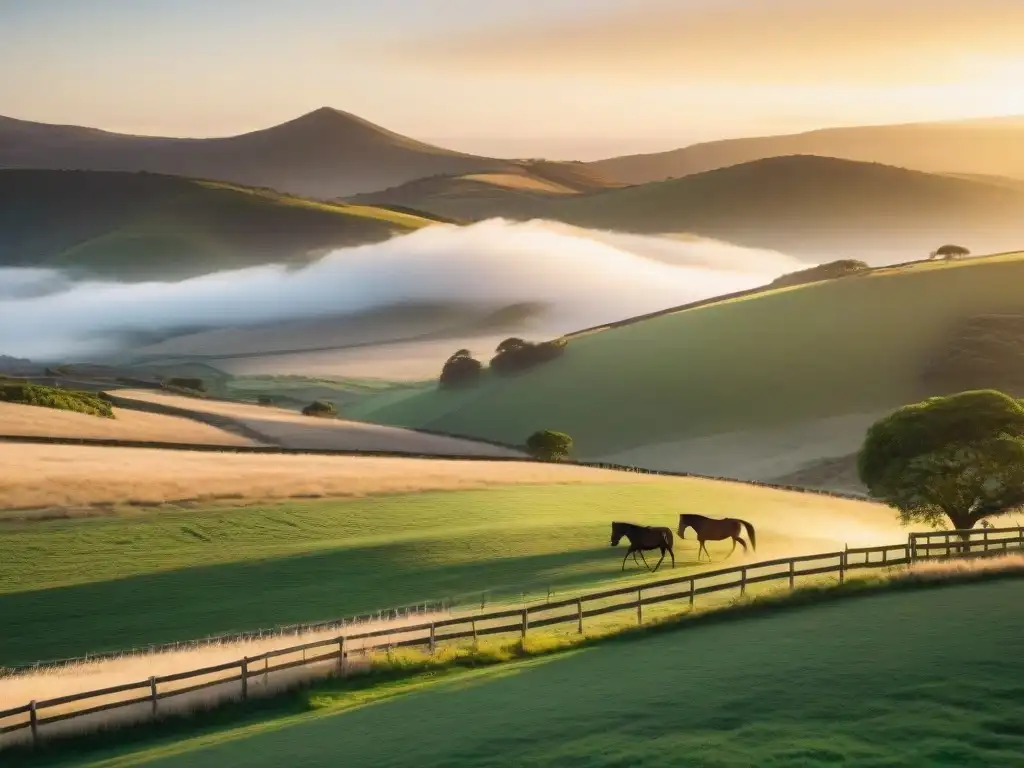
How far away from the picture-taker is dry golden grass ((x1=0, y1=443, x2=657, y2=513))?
54875 mm

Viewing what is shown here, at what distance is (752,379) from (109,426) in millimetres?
72463

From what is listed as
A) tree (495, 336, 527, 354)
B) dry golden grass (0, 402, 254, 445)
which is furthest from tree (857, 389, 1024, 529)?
tree (495, 336, 527, 354)

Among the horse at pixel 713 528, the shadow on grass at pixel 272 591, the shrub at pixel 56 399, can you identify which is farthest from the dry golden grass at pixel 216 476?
the shrub at pixel 56 399

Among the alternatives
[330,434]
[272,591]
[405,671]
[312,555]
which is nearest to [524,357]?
[330,434]

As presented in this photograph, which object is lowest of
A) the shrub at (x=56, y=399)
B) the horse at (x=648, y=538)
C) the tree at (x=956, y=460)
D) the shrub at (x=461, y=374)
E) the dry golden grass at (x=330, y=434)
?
the horse at (x=648, y=538)

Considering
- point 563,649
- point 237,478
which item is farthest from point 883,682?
point 237,478

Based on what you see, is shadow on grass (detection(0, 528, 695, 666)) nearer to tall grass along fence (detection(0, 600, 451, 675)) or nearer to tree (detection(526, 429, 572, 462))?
tall grass along fence (detection(0, 600, 451, 675))

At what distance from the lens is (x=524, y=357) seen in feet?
513

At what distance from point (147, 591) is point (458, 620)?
49.4 ft

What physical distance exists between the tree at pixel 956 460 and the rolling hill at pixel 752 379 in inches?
1865

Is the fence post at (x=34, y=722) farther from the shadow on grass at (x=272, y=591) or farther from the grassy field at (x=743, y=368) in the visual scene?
the grassy field at (x=743, y=368)

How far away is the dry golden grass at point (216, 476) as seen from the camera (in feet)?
180

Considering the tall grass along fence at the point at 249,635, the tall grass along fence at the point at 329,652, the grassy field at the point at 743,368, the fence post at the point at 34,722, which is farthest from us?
the grassy field at the point at 743,368

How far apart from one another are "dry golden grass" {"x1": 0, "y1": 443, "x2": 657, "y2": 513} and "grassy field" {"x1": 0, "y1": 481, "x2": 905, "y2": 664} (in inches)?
80.6
